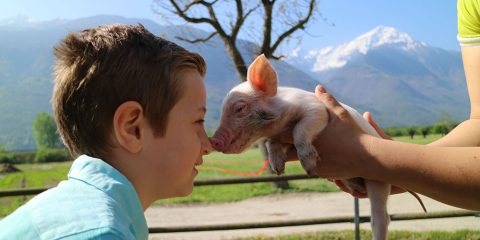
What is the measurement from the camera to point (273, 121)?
192 centimetres

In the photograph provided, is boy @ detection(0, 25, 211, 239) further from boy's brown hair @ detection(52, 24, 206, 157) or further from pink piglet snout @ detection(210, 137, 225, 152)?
pink piglet snout @ detection(210, 137, 225, 152)

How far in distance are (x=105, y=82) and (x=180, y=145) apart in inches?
9.2

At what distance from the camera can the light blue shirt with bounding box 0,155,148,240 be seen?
783 mm

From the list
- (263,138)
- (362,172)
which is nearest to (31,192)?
(263,138)

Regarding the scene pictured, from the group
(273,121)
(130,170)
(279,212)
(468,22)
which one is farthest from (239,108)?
(279,212)

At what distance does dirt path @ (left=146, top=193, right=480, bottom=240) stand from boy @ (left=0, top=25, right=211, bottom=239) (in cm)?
679

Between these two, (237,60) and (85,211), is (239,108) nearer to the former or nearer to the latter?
(85,211)

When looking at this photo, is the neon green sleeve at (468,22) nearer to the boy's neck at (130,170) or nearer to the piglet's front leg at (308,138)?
the piglet's front leg at (308,138)

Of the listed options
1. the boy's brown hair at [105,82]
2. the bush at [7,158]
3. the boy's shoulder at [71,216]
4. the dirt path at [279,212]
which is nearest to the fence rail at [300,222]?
the dirt path at [279,212]

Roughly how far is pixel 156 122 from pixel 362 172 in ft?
2.77

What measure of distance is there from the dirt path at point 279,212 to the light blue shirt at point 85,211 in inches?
276

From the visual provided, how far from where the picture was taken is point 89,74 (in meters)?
1.11

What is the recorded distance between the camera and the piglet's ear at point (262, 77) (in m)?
1.87

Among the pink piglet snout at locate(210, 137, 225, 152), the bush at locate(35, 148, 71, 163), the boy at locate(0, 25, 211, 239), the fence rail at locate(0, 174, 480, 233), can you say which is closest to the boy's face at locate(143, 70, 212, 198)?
the boy at locate(0, 25, 211, 239)
